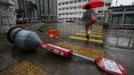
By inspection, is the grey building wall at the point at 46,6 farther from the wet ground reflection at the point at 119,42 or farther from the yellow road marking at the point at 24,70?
the yellow road marking at the point at 24,70

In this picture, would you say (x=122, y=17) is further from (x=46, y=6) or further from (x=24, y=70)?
(x=46, y=6)

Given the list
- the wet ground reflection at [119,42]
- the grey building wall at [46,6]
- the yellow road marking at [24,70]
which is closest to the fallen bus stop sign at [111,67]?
the yellow road marking at [24,70]

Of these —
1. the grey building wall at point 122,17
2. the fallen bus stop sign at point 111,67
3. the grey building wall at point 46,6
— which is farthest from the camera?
the grey building wall at point 46,6

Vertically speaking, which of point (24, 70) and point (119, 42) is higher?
point (119, 42)

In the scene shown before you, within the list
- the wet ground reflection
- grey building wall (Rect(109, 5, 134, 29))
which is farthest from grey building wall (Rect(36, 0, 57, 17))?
the wet ground reflection

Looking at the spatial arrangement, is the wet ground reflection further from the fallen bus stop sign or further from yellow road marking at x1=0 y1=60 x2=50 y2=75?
yellow road marking at x1=0 y1=60 x2=50 y2=75

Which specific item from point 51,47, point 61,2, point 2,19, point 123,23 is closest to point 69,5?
point 61,2

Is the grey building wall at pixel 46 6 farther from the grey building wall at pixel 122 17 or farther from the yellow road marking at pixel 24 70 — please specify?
the yellow road marking at pixel 24 70

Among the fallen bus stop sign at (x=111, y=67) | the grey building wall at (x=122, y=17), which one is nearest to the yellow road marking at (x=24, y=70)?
the fallen bus stop sign at (x=111, y=67)

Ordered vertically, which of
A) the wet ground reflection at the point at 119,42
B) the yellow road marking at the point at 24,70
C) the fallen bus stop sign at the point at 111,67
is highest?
the wet ground reflection at the point at 119,42

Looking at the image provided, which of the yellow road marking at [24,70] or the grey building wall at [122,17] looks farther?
the grey building wall at [122,17]

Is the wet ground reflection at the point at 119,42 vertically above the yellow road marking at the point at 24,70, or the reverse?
the wet ground reflection at the point at 119,42

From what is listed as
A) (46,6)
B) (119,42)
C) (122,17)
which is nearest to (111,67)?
(119,42)

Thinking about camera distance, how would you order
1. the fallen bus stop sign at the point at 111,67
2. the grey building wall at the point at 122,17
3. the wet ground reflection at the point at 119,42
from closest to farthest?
the fallen bus stop sign at the point at 111,67 → the wet ground reflection at the point at 119,42 → the grey building wall at the point at 122,17
